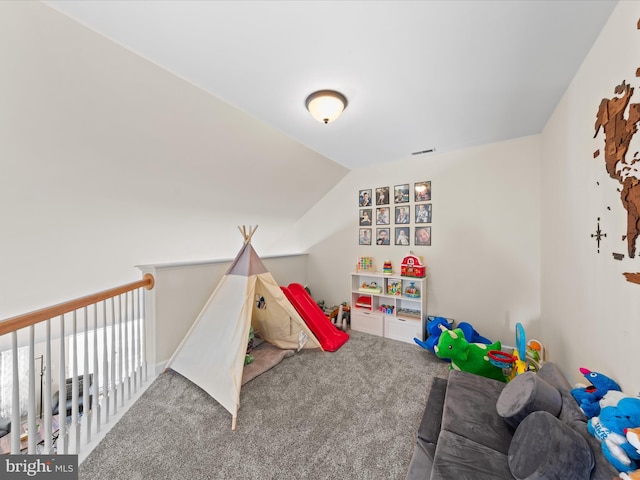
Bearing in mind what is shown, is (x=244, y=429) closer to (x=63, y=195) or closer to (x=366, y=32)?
(x=63, y=195)

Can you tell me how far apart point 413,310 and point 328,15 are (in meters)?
3.20

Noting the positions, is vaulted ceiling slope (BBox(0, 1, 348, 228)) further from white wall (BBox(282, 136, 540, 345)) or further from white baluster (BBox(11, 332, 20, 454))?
white wall (BBox(282, 136, 540, 345))

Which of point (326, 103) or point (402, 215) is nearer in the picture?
point (326, 103)

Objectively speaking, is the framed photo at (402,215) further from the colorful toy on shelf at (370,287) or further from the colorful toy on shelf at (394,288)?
the colorful toy on shelf at (370,287)

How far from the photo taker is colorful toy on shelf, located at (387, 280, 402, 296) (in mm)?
3311

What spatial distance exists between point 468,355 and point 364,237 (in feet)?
6.51

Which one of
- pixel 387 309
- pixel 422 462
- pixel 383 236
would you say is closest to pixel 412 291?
pixel 387 309

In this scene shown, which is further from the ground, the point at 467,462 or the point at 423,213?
the point at 423,213

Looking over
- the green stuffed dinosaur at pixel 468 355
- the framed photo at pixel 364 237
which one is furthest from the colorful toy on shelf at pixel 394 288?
the green stuffed dinosaur at pixel 468 355

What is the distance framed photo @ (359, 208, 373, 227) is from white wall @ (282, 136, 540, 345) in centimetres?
36

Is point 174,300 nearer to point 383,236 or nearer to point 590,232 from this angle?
point 383,236

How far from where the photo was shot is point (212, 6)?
1.15 m

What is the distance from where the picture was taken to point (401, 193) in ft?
11.2

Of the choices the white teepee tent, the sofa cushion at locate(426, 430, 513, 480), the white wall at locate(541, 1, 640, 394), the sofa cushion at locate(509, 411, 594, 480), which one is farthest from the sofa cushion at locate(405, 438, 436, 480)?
the white teepee tent
